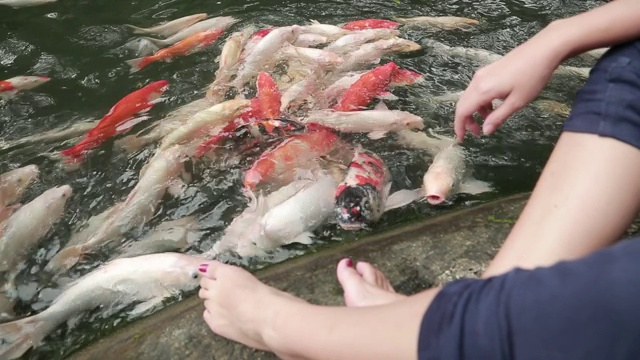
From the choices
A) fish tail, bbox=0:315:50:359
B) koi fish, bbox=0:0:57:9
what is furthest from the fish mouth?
koi fish, bbox=0:0:57:9

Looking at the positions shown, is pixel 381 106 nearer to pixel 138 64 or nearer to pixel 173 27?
pixel 138 64

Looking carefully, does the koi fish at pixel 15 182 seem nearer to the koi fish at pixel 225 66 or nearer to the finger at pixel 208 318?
the koi fish at pixel 225 66

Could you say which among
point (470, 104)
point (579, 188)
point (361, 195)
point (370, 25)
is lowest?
point (361, 195)

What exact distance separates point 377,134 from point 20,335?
72.8 inches

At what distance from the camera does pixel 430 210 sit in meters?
2.53

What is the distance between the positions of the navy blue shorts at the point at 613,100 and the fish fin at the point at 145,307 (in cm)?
164

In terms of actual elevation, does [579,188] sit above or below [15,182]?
above

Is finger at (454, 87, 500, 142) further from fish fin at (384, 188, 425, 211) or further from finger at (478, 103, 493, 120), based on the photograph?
fish fin at (384, 188, 425, 211)

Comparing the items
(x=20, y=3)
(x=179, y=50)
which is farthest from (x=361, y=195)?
Result: (x=20, y=3)

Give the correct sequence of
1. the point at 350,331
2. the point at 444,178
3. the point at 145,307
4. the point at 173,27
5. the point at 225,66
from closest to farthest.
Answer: the point at 350,331
the point at 145,307
the point at 444,178
the point at 225,66
the point at 173,27

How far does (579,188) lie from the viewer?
147 centimetres

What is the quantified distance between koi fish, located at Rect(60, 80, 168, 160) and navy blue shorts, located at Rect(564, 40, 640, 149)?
2383 mm

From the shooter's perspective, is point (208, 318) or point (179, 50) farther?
point (179, 50)

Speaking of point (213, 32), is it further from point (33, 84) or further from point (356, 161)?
point (356, 161)
